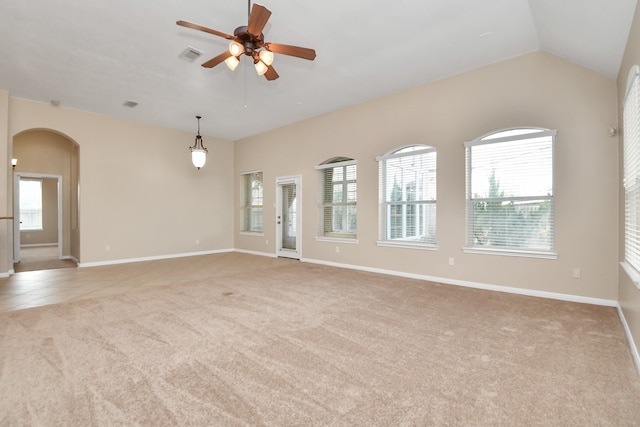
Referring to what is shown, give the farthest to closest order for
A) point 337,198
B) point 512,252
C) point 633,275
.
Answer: point 337,198 → point 512,252 → point 633,275

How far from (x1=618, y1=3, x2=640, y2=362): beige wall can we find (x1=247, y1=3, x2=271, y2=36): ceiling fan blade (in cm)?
293

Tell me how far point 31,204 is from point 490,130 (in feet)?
43.8

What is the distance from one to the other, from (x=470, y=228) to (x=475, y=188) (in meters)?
0.61

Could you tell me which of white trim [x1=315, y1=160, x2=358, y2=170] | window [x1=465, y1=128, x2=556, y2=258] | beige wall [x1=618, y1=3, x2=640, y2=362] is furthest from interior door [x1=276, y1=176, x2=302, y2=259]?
beige wall [x1=618, y1=3, x2=640, y2=362]

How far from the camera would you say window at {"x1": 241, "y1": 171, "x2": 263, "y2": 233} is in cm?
846

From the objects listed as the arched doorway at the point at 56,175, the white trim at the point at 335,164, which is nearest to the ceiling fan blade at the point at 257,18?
the white trim at the point at 335,164

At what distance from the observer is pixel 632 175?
2.65 meters

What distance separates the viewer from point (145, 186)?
7.29 m

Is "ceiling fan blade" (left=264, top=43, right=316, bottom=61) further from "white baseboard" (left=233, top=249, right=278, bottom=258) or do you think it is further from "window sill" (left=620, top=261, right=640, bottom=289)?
"white baseboard" (left=233, top=249, right=278, bottom=258)

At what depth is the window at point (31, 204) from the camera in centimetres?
991

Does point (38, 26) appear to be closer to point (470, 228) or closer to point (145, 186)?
point (145, 186)

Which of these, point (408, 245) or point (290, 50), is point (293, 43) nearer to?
point (290, 50)

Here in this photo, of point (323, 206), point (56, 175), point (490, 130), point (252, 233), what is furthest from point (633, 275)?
point (56, 175)

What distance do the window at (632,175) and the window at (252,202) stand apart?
23.3 ft
